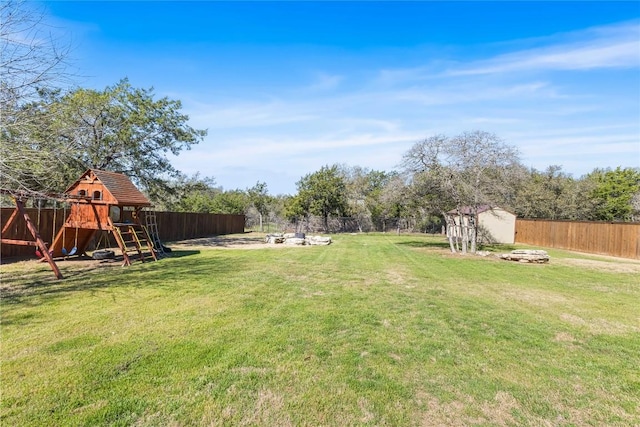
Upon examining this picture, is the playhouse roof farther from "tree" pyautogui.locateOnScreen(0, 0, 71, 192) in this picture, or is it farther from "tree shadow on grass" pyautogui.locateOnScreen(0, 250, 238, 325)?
"tree" pyautogui.locateOnScreen(0, 0, 71, 192)

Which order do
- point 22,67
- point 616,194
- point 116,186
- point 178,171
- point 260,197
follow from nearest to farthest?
point 22,67 < point 116,186 < point 178,171 < point 616,194 < point 260,197

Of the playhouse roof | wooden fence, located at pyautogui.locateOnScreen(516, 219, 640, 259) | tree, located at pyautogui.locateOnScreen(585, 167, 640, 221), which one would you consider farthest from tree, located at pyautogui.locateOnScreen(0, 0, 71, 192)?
tree, located at pyautogui.locateOnScreen(585, 167, 640, 221)

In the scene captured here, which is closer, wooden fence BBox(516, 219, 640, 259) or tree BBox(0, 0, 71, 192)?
tree BBox(0, 0, 71, 192)

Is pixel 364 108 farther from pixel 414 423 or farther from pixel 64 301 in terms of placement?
pixel 414 423

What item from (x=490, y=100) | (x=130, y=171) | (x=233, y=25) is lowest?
(x=130, y=171)

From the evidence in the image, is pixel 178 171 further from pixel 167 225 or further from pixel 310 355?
pixel 310 355

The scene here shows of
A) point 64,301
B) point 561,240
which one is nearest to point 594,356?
point 64,301

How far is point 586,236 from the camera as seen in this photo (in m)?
18.3

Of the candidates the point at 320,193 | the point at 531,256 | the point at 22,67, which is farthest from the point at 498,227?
the point at 22,67

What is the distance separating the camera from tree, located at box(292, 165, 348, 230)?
28875 millimetres

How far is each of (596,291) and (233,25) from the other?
11684mm

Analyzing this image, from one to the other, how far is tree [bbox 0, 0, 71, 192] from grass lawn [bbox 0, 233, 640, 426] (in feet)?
7.98

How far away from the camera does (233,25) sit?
1037 centimetres

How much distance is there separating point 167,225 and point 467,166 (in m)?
15.3
